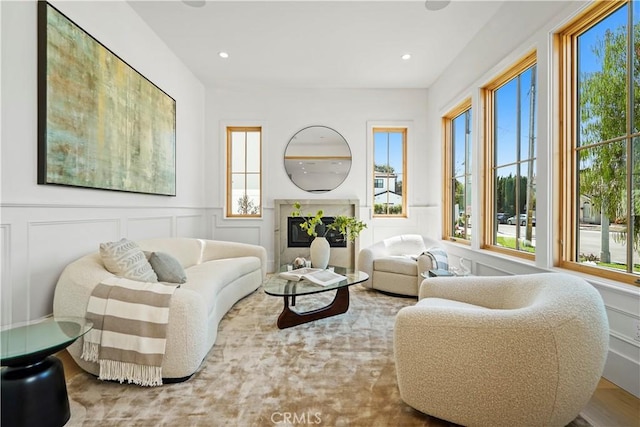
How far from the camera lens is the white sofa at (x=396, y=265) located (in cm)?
365

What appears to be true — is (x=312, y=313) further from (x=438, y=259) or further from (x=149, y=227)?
(x=149, y=227)

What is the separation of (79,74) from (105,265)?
4.63 ft

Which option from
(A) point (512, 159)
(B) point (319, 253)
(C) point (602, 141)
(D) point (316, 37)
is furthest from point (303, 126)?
(C) point (602, 141)

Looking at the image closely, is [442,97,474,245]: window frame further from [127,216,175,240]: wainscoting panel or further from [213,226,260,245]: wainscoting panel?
[127,216,175,240]: wainscoting panel

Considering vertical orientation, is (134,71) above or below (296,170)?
above

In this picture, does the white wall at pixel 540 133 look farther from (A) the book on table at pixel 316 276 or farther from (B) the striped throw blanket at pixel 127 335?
(B) the striped throw blanket at pixel 127 335

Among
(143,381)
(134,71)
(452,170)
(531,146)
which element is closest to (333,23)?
(134,71)

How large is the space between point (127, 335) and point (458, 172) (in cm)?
406

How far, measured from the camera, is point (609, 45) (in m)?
2.03

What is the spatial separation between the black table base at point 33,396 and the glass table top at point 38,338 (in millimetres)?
93

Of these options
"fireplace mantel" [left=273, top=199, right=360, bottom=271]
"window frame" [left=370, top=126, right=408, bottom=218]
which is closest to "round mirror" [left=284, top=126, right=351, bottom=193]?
"fireplace mantel" [left=273, top=199, right=360, bottom=271]

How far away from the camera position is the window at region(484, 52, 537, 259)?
2.78 metres

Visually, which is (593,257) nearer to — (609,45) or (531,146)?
(531,146)

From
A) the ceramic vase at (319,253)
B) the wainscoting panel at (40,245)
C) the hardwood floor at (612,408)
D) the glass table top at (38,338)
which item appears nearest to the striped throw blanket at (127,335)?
the glass table top at (38,338)
